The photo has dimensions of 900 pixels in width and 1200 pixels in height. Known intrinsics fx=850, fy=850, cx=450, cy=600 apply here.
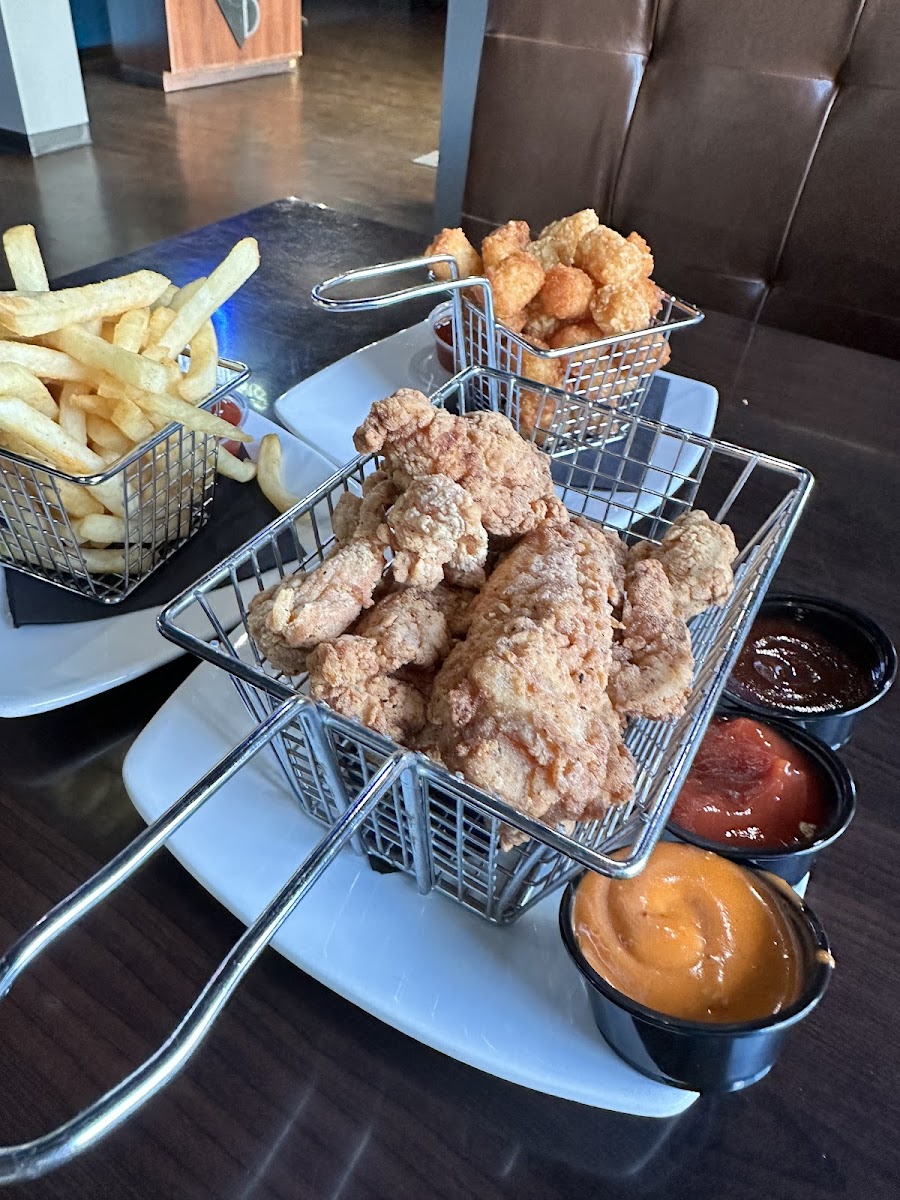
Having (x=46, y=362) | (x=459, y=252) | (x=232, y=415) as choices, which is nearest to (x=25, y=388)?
(x=46, y=362)

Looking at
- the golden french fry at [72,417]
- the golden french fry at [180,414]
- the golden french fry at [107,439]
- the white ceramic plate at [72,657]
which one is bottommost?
the white ceramic plate at [72,657]

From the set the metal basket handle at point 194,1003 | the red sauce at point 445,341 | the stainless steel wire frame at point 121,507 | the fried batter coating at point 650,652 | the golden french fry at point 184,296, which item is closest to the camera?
the metal basket handle at point 194,1003

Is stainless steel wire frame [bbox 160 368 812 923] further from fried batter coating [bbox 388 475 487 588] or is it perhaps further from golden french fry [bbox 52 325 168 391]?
golden french fry [bbox 52 325 168 391]

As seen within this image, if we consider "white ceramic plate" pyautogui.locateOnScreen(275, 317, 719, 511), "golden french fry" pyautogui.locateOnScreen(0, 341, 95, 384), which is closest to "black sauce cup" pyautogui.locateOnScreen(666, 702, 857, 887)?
"white ceramic plate" pyautogui.locateOnScreen(275, 317, 719, 511)

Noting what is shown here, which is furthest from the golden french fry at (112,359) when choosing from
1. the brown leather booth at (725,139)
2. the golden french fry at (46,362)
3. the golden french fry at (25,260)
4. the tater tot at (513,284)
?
the brown leather booth at (725,139)

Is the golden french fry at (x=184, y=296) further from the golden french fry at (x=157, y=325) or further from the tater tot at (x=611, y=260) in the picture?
the tater tot at (x=611, y=260)

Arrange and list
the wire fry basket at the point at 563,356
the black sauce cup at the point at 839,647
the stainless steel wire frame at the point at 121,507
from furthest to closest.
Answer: the wire fry basket at the point at 563,356
the stainless steel wire frame at the point at 121,507
the black sauce cup at the point at 839,647
